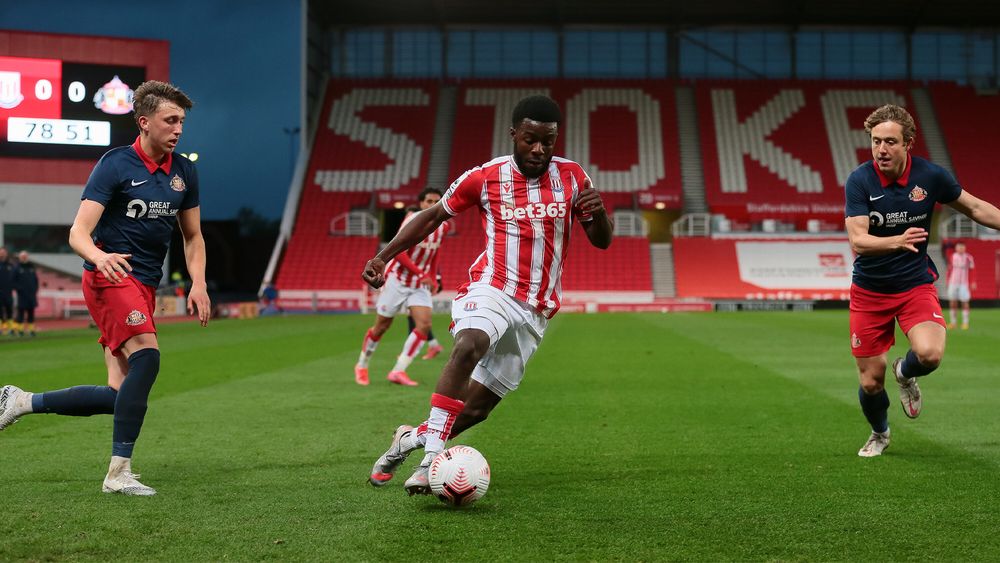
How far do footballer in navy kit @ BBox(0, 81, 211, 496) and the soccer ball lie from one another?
5.63 feet

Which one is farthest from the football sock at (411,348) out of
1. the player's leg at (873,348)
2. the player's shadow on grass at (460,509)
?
the player's shadow on grass at (460,509)

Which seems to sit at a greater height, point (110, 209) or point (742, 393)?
point (110, 209)

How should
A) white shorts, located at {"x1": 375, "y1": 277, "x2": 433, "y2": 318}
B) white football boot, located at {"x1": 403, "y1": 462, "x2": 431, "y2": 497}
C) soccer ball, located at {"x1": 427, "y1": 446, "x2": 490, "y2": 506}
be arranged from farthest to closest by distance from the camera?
white shorts, located at {"x1": 375, "y1": 277, "x2": 433, "y2": 318} < white football boot, located at {"x1": 403, "y1": 462, "x2": 431, "y2": 497} < soccer ball, located at {"x1": 427, "y1": 446, "x2": 490, "y2": 506}

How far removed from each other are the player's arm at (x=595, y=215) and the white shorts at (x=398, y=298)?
6.43m

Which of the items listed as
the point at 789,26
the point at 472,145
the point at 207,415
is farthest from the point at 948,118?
the point at 207,415

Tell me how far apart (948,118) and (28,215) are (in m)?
43.1

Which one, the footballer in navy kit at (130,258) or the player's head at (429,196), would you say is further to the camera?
the player's head at (429,196)

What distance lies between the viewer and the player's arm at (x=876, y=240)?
600 cm

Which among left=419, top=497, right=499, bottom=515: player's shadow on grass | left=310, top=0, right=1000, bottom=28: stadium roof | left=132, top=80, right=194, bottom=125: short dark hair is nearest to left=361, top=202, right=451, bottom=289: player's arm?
left=419, top=497, right=499, bottom=515: player's shadow on grass

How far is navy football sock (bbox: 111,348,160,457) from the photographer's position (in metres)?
5.56

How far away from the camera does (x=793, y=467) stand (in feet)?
20.5

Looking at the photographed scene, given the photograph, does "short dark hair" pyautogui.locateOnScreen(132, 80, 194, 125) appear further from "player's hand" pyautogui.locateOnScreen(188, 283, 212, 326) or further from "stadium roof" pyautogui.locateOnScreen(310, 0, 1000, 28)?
"stadium roof" pyautogui.locateOnScreen(310, 0, 1000, 28)

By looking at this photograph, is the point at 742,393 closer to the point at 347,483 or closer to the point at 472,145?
the point at 347,483

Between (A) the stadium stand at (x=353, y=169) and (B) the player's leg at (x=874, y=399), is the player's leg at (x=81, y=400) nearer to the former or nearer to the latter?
(B) the player's leg at (x=874, y=399)
